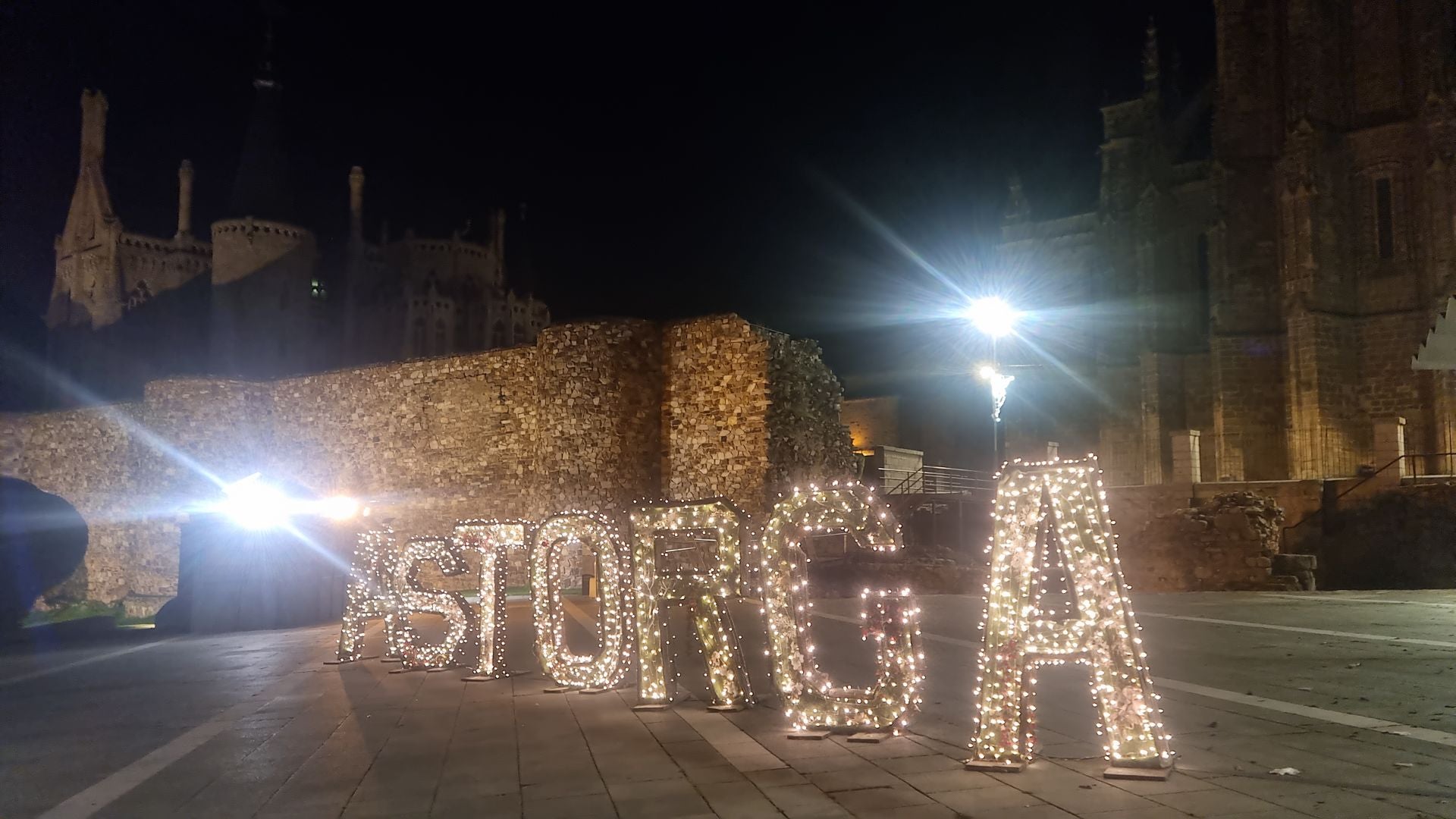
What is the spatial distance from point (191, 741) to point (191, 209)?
180 ft

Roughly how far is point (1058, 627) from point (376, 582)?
6.22 m

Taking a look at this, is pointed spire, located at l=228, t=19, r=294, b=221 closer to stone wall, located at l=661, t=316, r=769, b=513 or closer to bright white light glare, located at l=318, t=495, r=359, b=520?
bright white light glare, located at l=318, t=495, r=359, b=520

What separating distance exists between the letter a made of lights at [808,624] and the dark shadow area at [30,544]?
13235mm

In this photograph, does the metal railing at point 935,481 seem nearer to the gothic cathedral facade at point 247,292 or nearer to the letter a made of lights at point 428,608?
the letter a made of lights at point 428,608

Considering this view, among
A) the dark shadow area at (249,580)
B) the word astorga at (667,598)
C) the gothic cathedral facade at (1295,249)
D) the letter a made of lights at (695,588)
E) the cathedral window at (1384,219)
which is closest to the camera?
the word astorga at (667,598)

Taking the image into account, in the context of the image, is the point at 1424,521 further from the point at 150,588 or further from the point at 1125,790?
the point at 150,588

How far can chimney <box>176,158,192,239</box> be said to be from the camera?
51.0 meters

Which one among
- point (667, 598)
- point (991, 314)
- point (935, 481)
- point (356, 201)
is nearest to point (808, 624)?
point (667, 598)

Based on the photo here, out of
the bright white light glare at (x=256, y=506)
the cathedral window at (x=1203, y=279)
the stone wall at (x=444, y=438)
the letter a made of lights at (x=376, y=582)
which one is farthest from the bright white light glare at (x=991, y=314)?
the cathedral window at (x=1203, y=279)

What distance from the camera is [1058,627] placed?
189 inches

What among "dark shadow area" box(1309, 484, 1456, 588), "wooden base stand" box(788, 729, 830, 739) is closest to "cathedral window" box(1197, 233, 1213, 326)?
"dark shadow area" box(1309, 484, 1456, 588)

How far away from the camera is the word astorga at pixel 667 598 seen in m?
5.51

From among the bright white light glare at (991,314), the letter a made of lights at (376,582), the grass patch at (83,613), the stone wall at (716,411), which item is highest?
the bright white light glare at (991,314)

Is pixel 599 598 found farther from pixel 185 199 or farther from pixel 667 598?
pixel 185 199
